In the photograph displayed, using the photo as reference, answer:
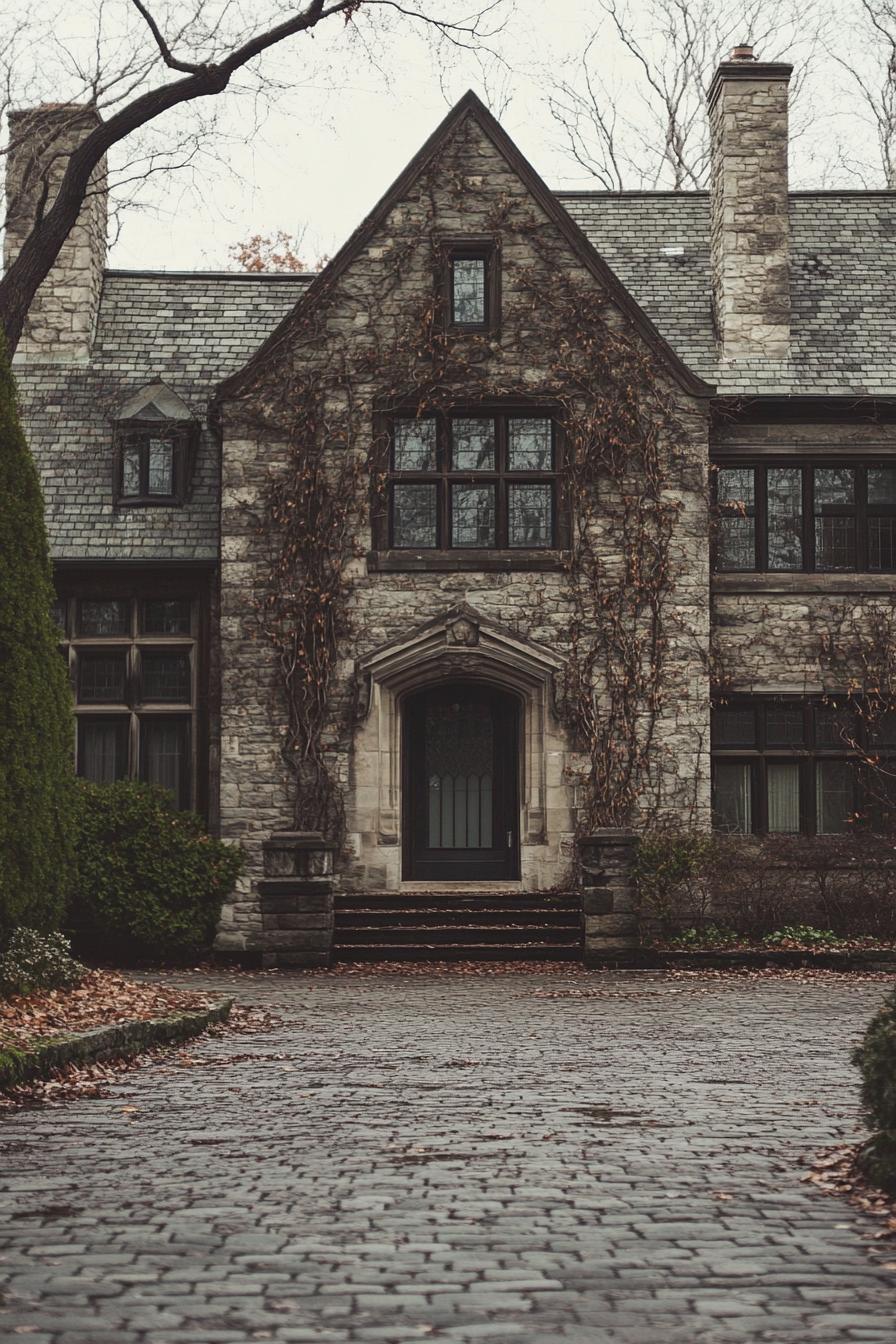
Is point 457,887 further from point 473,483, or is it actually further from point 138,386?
point 138,386

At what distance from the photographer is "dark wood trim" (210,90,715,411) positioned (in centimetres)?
1931

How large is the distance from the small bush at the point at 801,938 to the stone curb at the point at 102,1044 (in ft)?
23.0

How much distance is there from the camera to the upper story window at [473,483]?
1947 cm

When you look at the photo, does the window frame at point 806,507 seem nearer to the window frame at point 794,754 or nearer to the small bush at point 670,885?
the window frame at point 794,754

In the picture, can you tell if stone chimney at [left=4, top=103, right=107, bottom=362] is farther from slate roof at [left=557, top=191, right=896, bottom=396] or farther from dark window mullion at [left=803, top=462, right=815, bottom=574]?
dark window mullion at [left=803, top=462, right=815, bottom=574]

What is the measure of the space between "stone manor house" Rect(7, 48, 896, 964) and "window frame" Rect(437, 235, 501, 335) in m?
0.04

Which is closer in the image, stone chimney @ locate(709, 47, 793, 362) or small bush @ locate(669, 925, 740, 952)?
small bush @ locate(669, 925, 740, 952)

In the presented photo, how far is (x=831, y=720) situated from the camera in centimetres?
1981

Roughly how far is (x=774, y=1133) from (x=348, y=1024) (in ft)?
17.5

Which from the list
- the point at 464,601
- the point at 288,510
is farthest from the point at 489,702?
the point at 288,510

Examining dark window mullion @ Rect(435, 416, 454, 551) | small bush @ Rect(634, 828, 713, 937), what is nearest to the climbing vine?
dark window mullion @ Rect(435, 416, 454, 551)

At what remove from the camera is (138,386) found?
21.5 meters

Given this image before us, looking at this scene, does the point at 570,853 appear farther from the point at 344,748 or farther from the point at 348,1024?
the point at 348,1024

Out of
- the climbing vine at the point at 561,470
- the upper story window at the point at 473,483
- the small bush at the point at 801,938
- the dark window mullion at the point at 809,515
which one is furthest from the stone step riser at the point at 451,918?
the dark window mullion at the point at 809,515
